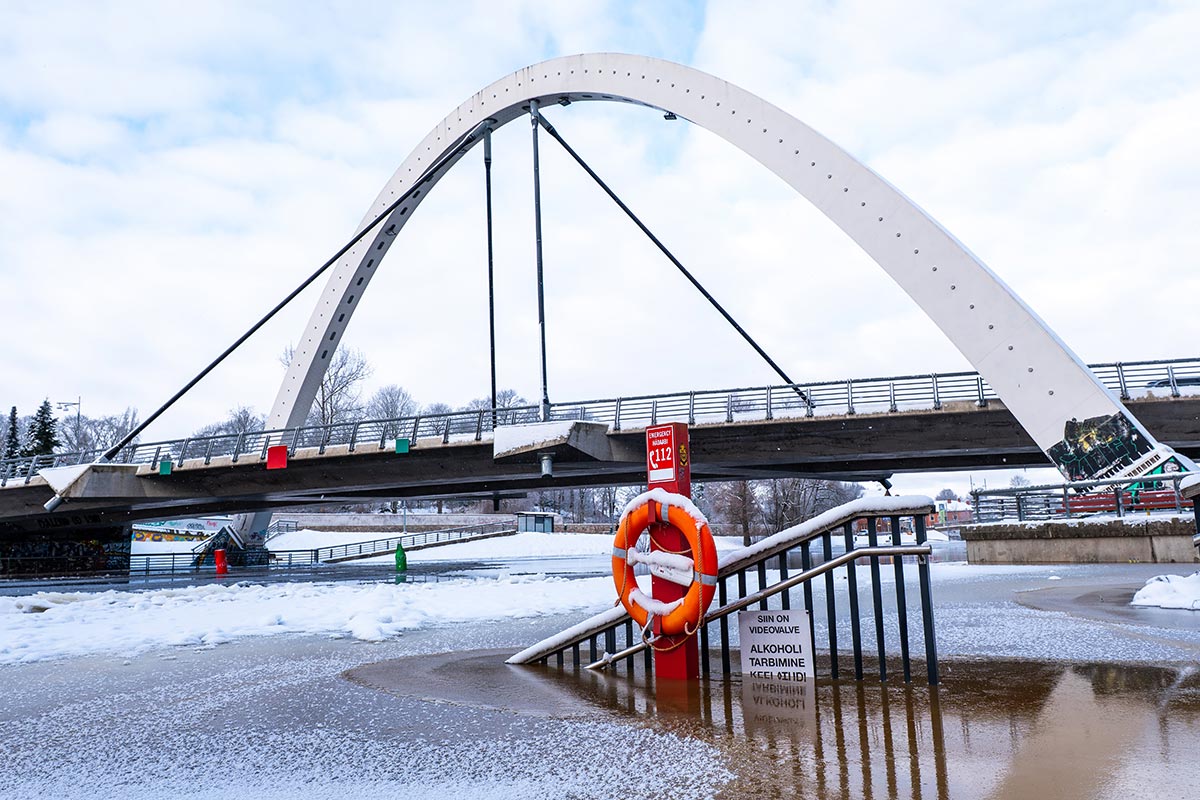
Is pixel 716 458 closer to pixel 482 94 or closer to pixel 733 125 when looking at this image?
pixel 733 125

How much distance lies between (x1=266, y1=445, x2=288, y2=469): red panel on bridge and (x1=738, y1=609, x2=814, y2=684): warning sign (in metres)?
27.4

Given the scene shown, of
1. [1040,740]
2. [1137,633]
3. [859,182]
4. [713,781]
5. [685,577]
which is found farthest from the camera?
[859,182]

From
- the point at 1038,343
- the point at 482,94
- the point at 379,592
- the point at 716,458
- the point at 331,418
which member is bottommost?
the point at 379,592

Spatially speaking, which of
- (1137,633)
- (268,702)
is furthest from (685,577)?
(1137,633)

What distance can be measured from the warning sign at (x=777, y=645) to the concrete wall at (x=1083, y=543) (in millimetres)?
19379

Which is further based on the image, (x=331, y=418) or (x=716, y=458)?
(x=331, y=418)

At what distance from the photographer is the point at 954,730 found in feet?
14.9

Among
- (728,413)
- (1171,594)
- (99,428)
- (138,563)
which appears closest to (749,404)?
(728,413)

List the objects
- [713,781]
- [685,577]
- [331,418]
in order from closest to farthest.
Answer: [713,781] < [685,577] < [331,418]

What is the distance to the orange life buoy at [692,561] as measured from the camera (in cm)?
643

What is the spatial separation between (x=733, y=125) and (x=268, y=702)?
24.4 metres

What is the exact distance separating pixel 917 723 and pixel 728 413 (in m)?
21.6

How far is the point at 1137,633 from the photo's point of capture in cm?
848

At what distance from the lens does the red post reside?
6.64 metres
